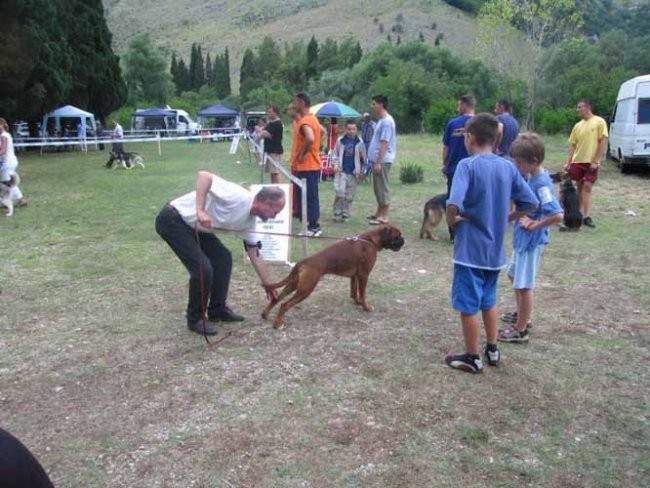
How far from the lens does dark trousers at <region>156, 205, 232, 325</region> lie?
187 inches

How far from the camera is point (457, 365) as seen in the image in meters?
4.27

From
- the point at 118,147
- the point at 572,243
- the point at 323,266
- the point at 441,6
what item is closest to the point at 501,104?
the point at 572,243

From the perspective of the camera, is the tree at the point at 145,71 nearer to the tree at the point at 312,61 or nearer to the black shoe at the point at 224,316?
the tree at the point at 312,61

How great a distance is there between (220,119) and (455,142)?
4819 centimetres

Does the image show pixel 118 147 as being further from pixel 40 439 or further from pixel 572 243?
pixel 40 439

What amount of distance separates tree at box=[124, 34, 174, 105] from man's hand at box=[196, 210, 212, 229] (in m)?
68.1

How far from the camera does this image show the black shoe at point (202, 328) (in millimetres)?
4926

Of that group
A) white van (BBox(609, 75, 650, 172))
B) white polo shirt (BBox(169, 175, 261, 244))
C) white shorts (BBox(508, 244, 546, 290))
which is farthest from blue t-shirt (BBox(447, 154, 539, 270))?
white van (BBox(609, 75, 650, 172))

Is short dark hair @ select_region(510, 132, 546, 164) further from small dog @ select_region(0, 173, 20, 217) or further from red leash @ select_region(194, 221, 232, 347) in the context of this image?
small dog @ select_region(0, 173, 20, 217)

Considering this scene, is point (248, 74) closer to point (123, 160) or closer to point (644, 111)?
point (123, 160)

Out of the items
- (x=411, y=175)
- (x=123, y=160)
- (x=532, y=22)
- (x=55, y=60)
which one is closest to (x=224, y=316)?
(x=411, y=175)

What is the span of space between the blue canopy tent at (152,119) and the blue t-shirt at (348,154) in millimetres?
35829

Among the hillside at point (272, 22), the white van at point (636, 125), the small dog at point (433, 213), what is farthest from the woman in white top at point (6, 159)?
the hillside at point (272, 22)

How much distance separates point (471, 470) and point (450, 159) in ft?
18.0
